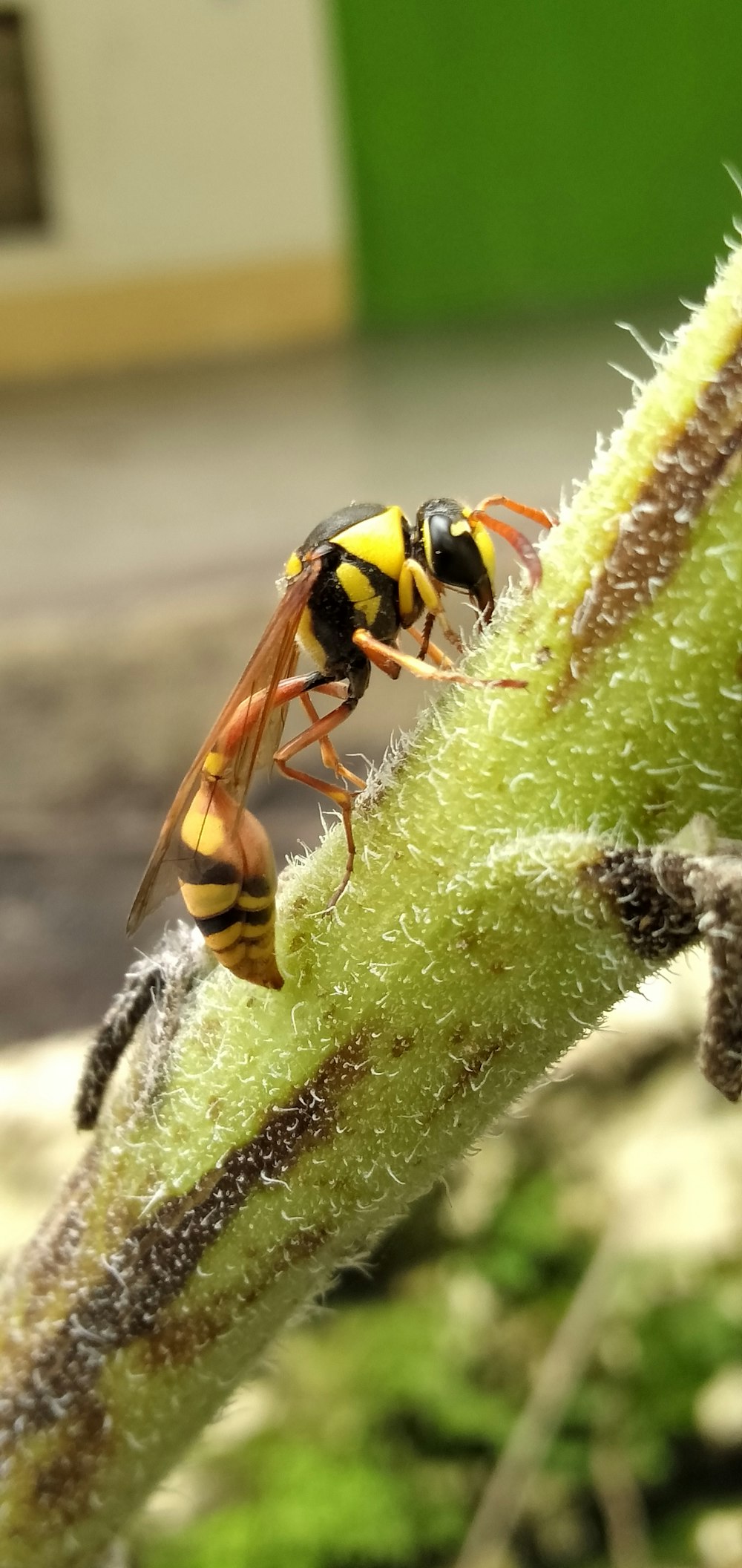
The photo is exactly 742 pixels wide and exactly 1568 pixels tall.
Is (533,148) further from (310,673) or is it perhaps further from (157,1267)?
(157,1267)

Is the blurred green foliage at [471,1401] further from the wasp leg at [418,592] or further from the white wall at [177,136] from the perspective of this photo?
the white wall at [177,136]

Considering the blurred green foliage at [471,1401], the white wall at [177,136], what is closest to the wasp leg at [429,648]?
the blurred green foliage at [471,1401]

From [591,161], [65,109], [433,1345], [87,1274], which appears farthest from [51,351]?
[87,1274]

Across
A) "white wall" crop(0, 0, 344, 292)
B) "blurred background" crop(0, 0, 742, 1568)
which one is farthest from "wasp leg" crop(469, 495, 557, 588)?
"white wall" crop(0, 0, 344, 292)

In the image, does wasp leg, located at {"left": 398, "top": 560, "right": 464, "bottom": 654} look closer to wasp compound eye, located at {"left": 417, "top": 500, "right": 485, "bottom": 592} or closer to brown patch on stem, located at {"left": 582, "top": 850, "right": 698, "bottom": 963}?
wasp compound eye, located at {"left": 417, "top": 500, "right": 485, "bottom": 592}

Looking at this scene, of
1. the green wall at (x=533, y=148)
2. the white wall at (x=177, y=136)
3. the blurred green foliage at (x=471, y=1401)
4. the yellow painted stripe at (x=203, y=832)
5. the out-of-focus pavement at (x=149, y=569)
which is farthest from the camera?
the green wall at (x=533, y=148)

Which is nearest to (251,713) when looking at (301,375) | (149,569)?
(149,569)

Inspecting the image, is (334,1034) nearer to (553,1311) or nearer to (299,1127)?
(299,1127)
